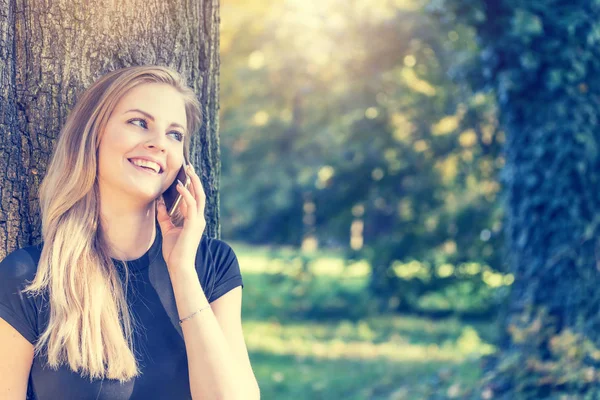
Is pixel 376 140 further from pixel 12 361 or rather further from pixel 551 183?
pixel 12 361

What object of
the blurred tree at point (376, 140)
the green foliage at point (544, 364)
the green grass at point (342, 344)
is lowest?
the green grass at point (342, 344)

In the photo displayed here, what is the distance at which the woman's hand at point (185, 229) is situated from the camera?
2484mm

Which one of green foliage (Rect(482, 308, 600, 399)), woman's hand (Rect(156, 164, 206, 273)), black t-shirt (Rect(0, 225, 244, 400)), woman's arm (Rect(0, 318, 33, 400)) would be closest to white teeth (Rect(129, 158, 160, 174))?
woman's hand (Rect(156, 164, 206, 273))

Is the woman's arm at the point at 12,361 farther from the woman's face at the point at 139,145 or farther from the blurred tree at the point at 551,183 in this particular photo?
the blurred tree at the point at 551,183

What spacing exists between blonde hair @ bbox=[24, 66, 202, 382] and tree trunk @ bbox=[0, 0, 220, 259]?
0.19 metres

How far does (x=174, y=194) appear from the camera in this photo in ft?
8.81

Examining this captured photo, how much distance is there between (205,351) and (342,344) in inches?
347

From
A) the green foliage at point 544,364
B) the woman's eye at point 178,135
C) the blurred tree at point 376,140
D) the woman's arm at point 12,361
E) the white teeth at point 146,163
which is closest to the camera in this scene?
the woman's arm at point 12,361

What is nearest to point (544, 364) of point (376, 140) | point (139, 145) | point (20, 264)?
point (376, 140)

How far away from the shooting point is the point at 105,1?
2.81 metres

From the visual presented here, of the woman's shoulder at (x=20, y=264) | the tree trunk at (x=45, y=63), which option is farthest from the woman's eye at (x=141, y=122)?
the woman's shoulder at (x=20, y=264)

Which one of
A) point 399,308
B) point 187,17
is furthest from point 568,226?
point 399,308

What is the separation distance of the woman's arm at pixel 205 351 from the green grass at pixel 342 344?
493cm

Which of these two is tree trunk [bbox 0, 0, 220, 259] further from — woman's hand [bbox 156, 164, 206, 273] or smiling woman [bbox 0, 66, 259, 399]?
woman's hand [bbox 156, 164, 206, 273]
